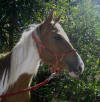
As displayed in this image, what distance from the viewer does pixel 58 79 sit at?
4.15 meters

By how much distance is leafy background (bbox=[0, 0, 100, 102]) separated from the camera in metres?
3.56

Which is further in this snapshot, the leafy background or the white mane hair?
the leafy background

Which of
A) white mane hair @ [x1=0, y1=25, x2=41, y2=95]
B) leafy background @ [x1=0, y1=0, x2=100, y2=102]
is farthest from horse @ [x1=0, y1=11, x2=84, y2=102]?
leafy background @ [x1=0, y1=0, x2=100, y2=102]

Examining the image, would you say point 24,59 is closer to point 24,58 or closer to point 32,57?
point 24,58

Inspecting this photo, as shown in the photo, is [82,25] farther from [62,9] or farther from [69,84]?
[69,84]

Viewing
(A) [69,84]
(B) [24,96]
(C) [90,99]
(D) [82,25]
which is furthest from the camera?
(D) [82,25]

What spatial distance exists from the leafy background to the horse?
142 cm

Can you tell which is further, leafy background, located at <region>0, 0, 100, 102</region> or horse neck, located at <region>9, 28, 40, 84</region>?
leafy background, located at <region>0, 0, 100, 102</region>

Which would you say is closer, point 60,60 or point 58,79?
point 60,60

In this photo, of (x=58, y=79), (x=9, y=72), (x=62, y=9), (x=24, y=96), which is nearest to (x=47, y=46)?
(x=9, y=72)

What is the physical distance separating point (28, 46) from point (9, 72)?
1.56ft

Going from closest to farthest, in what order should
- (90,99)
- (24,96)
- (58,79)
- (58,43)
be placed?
1. (58,43)
2. (24,96)
3. (90,99)
4. (58,79)

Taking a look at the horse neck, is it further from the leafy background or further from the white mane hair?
the leafy background

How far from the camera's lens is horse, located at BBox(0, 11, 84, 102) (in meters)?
2.17
